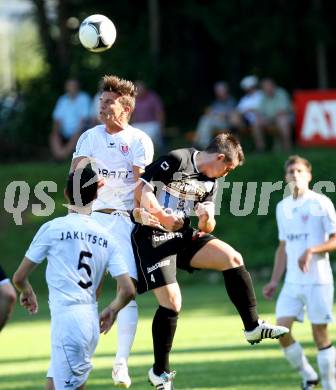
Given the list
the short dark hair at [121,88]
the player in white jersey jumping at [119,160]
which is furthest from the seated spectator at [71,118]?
the short dark hair at [121,88]

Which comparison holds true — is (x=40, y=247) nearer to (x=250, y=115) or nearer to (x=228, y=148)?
(x=228, y=148)

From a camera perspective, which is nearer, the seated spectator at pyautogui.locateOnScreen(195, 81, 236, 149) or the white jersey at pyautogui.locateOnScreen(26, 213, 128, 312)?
the white jersey at pyautogui.locateOnScreen(26, 213, 128, 312)

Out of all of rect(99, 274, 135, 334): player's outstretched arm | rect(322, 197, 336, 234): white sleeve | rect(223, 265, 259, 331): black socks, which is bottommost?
rect(223, 265, 259, 331): black socks

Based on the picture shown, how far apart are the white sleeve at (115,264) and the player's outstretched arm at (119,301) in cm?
3

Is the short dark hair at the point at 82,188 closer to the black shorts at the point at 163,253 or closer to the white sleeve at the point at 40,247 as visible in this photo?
the white sleeve at the point at 40,247

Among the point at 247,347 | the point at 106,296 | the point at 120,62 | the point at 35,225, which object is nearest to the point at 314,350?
the point at 247,347

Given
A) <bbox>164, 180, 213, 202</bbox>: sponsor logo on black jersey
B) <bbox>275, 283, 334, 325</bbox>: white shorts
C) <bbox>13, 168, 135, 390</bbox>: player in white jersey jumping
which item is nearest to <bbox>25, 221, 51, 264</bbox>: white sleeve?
<bbox>13, 168, 135, 390</bbox>: player in white jersey jumping

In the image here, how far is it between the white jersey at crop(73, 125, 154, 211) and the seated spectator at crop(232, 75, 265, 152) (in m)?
11.9

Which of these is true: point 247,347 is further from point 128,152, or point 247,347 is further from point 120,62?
point 120,62

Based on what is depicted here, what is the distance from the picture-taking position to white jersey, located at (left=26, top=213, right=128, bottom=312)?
25.1 feet

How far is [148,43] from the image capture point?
84.4 feet

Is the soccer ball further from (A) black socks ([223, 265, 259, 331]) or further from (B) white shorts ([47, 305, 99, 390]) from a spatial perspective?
(B) white shorts ([47, 305, 99, 390])

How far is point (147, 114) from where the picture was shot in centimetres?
2175

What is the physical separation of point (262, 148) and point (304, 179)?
1149 cm
